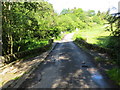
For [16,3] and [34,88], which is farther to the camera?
[16,3]

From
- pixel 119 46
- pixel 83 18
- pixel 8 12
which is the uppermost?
pixel 83 18

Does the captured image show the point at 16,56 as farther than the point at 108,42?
Yes

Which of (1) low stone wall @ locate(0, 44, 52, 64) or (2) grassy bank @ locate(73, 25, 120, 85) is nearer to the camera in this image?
(2) grassy bank @ locate(73, 25, 120, 85)

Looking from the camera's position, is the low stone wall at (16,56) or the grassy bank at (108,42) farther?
the low stone wall at (16,56)

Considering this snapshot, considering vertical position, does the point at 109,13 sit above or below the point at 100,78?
above

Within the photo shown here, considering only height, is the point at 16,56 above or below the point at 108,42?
below

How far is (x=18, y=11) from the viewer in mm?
15195

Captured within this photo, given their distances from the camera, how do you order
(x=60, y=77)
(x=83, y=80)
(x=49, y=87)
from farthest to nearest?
(x=60, y=77)
(x=83, y=80)
(x=49, y=87)

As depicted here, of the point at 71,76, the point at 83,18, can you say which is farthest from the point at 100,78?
the point at 83,18

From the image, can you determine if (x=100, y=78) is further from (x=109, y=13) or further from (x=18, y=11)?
(x=18, y=11)

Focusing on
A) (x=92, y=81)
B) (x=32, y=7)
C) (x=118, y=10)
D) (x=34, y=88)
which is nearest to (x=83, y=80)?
(x=92, y=81)

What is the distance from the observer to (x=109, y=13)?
7836 millimetres

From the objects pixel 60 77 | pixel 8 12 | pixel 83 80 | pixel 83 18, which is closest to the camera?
pixel 83 80

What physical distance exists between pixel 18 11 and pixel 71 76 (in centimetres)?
1101
